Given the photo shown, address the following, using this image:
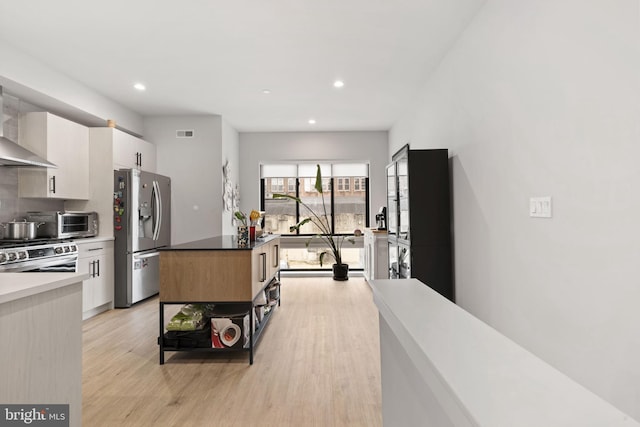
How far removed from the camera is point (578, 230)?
172 centimetres

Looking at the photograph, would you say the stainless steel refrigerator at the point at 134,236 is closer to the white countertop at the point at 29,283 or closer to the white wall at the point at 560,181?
the white countertop at the point at 29,283

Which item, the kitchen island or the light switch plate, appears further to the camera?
the light switch plate

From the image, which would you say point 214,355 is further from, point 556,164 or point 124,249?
point 556,164

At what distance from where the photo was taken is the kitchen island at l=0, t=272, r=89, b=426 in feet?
3.77

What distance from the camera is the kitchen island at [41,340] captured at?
3.77 feet

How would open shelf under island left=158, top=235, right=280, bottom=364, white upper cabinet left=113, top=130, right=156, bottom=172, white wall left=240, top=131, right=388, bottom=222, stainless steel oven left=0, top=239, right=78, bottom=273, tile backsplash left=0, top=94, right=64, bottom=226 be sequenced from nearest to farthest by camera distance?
open shelf under island left=158, top=235, right=280, bottom=364 → stainless steel oven left=0, top=239, right=78, bottom=273 → tile backsplash left=0, top=94, right=64, bottom=226 → white upper cabinet left=113, top=130, right=156, bottom=172 → white wall left=240, top=131, right=388, bottom=222

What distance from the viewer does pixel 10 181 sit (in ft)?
12.4

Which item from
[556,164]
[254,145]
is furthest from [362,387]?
[254,145]

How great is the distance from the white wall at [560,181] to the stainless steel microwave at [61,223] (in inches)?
164

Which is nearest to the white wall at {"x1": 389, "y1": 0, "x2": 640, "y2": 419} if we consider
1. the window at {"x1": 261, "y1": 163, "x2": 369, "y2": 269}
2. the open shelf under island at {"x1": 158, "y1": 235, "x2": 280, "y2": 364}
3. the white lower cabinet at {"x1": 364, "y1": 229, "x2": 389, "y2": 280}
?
the open shelf under island at {"x1": 158, "y1": 235, "x2": 280, "y2": 364}

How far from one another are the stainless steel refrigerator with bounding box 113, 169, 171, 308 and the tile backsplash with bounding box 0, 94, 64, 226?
94cm

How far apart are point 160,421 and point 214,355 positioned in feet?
3.18

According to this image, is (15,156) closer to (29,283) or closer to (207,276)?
(207,276)

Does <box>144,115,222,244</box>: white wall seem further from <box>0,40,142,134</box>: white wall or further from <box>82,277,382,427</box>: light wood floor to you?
<box>82,277,382,427</box>: light wood floor
